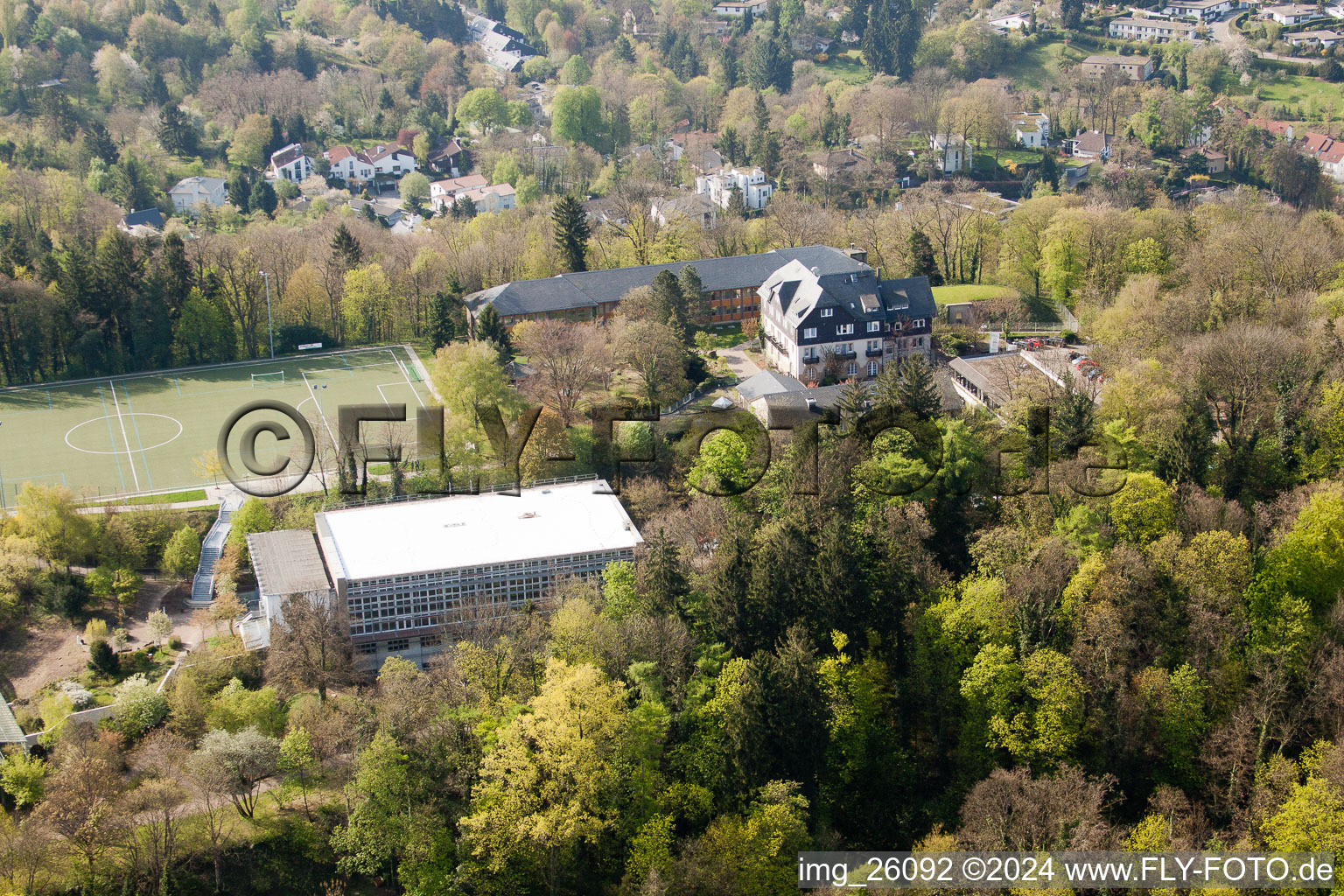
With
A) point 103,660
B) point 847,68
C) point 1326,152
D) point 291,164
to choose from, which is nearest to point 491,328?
point 103,660

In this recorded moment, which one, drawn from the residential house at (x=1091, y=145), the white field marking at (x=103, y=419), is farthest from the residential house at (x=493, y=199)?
the residential house at (x=1091, y=145)

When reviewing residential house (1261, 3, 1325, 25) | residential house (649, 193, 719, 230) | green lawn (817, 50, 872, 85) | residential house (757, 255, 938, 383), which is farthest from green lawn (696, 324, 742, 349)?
residential house (1261, 3, 1325, 25)

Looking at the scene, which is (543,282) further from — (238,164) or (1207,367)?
(238,164)

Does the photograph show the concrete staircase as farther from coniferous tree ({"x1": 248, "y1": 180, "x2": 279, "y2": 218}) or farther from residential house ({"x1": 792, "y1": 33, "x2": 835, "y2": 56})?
residential house ({"x1": 792, "y1": 33, "x2": 835, "y2": 56})

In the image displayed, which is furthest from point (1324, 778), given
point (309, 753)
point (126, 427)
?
point (126, 427)

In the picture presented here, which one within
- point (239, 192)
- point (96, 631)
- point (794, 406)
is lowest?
point (96, 631)

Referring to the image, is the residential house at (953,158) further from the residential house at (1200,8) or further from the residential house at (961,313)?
the residential house at (1200,8)

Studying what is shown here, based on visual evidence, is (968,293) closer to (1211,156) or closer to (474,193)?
(474,193)

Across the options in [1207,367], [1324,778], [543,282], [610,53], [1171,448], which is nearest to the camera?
[1324,778]
